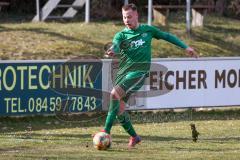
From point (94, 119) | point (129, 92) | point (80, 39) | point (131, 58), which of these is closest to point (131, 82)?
point (129, 92)

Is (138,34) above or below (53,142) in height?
above

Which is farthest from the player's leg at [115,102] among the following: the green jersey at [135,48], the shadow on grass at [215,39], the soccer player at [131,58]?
the shadow on grass at [215,39]

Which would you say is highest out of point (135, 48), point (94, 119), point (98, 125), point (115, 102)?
point (135, 48)

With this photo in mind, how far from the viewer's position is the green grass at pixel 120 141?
35.0ft

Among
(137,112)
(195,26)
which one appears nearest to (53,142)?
(137,112)

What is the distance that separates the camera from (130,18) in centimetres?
1117

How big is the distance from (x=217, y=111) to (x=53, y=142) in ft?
Answer: 23.7

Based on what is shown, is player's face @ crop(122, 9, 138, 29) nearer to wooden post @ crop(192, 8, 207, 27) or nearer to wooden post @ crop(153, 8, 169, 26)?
wooden post @ crop(153, 8, 169, 26)

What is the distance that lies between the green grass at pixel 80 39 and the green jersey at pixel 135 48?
1015 cm

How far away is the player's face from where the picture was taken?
36.4 ft

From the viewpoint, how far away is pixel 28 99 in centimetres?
1606

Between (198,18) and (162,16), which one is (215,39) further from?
(162,16)

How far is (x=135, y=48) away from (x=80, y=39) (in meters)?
12.2

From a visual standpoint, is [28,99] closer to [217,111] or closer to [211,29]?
[217,111]
